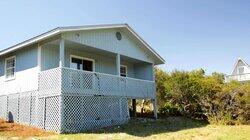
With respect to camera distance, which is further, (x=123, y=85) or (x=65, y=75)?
(x=123, y=85)

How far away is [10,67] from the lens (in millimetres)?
21531

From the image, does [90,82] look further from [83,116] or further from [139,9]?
[139,9]

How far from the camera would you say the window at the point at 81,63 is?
21078 mm

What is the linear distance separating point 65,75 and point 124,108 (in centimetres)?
576

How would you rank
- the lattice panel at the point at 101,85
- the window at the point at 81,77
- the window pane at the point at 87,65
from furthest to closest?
the window pane at the point at 87,65 < the window at the point at 81,77 < the lattice panel at the point at 101,85

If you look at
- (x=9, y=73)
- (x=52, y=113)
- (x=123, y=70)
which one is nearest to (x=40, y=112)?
(x=52, y=113)

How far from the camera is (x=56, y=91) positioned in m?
16.6

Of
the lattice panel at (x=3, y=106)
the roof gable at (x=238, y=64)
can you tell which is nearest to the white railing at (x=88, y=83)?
the lattice panel at (x=3, y=106)

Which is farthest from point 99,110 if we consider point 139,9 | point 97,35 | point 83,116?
point 139,9

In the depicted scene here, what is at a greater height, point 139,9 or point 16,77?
point 139,9

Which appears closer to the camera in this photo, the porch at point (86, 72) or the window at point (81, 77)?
the porch at point (86, 72)

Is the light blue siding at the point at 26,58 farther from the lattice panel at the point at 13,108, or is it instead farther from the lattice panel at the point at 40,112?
the lattice panel at the point at 40,112

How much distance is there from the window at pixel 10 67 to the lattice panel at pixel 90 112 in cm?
594

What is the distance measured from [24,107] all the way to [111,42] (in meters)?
7.22
